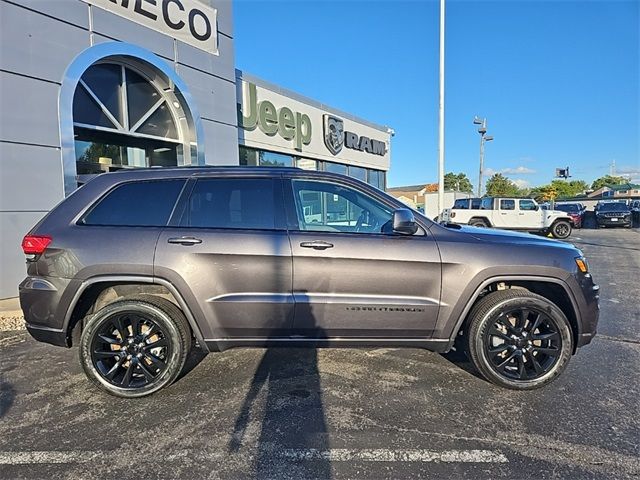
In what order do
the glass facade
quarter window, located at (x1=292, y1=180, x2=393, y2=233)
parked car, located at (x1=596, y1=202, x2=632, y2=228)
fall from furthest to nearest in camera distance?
parked car, located at (x1=596, y1=202, x2=632, y2=228) < the glass facade < quarter window, located at (x1=292, y1=180, x2=393, y2=233)

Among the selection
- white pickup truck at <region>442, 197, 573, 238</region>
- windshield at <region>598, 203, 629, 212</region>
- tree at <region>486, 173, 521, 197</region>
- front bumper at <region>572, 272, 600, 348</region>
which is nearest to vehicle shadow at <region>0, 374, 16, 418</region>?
front bumper at <region>572, 272, 600, 348</region>

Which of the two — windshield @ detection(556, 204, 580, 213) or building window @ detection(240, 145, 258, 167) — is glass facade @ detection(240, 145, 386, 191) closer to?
building window @ detection(240, 145, 258, 167)

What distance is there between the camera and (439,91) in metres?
15.0

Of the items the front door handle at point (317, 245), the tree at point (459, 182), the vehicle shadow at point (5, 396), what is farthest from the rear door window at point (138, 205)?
the tree at point (459, 182)

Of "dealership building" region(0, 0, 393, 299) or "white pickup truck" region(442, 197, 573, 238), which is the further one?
"white pickup truck" region(442, 197, 573, 238)

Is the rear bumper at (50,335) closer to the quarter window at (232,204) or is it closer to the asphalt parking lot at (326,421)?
the asphalt parking lot at (326,421)

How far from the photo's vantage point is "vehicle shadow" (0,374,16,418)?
3.10m

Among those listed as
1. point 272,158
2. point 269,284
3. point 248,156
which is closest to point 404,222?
point 269,284

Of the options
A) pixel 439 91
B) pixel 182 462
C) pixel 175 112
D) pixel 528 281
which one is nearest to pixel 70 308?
pixel 182 462

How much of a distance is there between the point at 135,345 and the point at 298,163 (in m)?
→ 12.0

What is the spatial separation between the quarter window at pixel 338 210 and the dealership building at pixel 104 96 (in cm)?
315

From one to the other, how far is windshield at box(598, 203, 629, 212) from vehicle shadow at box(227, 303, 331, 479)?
27967 mm

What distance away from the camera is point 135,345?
3277 millimetres

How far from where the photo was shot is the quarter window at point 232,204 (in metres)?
3.29
